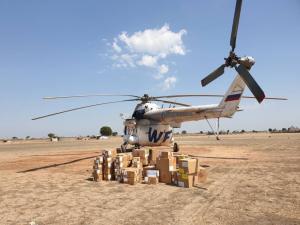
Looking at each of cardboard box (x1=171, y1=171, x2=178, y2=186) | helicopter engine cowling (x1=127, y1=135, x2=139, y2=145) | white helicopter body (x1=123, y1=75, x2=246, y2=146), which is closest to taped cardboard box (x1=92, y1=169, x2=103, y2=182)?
cardboard box (x1=171, y1=171, x2=178, y2=186)

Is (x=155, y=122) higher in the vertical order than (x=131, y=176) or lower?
higher

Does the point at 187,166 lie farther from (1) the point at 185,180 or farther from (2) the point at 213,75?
(2) the point at 213,75

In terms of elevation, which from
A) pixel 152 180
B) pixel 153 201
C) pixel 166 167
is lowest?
pixel 153 201

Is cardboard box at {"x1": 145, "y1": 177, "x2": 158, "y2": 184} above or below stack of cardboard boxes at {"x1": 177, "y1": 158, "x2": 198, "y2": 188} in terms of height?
below

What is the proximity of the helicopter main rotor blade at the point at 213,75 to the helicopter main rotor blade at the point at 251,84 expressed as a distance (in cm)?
149

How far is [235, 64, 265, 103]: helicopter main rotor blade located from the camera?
1379 cm

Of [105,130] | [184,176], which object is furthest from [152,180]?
[105,130]

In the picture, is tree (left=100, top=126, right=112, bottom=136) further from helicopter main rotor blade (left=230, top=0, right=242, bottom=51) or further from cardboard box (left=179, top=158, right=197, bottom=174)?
cardboard box (left=179, top=158, right=197, bottom=174)

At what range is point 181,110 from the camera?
69.4 ft

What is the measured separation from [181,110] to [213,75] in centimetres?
458

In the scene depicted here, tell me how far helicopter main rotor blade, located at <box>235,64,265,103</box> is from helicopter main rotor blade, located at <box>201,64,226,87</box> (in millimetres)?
1494

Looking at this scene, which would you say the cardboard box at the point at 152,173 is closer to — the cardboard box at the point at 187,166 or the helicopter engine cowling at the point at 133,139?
the cardboard box at the point at 187,166

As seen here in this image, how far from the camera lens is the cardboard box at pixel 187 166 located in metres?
11.5

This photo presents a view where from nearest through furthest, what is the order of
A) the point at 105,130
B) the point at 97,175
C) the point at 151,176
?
1. the point at 151,176
2. the point at 97,175
3. the point at 105,130
